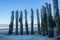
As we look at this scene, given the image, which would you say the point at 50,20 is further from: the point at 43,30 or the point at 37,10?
the point at 37,10

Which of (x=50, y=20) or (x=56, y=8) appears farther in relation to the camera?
(x=50, y=20)

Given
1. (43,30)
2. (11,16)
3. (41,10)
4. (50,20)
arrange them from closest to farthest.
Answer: (50,20), (43,30), (41,10), (11,16)

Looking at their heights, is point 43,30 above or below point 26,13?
below

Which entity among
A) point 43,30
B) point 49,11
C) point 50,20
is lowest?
point 43,30

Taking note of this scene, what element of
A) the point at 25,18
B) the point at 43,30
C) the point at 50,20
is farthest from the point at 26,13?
the point at 50,20

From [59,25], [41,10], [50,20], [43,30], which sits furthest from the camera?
[41,10]

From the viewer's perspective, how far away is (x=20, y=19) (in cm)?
2302

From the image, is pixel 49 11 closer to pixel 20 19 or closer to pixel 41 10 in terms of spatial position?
pixel 41 10

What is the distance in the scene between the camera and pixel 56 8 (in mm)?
13742

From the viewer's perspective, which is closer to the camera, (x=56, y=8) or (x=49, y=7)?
(x=56, y=8)

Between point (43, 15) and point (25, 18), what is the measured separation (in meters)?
3.89

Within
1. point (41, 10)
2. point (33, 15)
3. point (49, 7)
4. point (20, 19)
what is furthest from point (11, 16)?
point (49, 7)

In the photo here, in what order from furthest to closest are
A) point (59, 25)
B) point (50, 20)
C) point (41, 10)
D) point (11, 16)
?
1. point (11, 16)
2. point (41, 10)
3. point (50, 20)
4. point (59, 25)

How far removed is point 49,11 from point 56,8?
13.7ft
